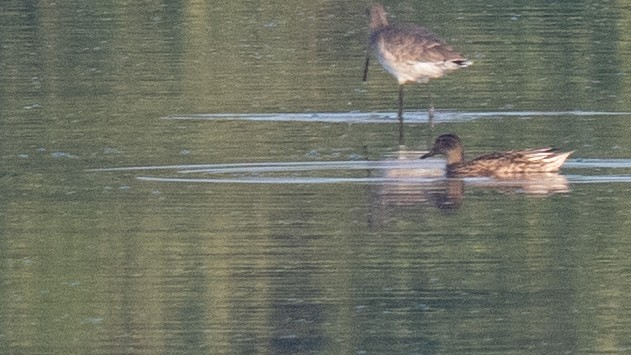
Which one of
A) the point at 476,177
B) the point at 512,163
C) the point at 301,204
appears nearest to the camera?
the point at 301,204

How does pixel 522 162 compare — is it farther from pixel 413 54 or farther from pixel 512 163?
pixel 413 54

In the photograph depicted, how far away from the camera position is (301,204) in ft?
47.7

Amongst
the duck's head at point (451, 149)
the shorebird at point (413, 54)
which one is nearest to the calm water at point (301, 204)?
the duck's head at point (451, 149)

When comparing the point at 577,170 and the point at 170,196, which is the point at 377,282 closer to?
the point at 170,196

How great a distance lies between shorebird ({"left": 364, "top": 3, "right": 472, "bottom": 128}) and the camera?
65.1 ft

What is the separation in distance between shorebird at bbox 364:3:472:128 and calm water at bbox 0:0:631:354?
0.43m

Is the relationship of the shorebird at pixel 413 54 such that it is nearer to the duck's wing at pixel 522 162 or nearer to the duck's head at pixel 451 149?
the duck's head at pixel 451 149

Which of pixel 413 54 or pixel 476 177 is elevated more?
pixel 476 177

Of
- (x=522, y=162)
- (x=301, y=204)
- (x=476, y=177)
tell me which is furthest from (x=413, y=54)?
(x=301, y=204)

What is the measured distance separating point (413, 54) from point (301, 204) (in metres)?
5.80

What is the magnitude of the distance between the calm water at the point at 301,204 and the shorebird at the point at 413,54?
16.9 inches

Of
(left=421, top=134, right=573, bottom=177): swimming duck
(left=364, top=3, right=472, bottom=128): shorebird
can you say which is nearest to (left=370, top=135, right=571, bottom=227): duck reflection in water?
(left=421, top=134, right=573, bottom=177): swimming duck

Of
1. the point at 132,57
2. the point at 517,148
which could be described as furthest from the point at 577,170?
the point at 132,57

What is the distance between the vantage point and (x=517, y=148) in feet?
57.3
